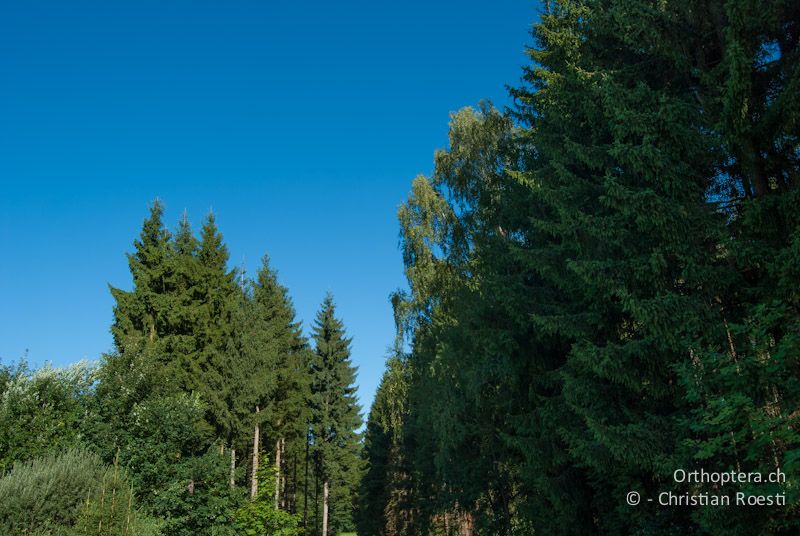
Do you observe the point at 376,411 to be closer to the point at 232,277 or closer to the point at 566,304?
the point at 232,277

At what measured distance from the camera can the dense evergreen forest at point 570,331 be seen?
23.9ft

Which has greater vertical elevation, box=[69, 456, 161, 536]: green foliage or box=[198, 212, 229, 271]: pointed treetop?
box=[198, 212, 229, 271]: pointed treetop

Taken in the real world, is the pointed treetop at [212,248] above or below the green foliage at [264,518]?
above

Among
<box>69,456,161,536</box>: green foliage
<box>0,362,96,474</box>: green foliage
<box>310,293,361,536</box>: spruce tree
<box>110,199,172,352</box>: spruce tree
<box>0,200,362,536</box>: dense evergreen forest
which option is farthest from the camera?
<box>310,293,361,536</box>: spruce tree

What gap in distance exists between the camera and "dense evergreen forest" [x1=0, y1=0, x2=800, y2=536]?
727 cm

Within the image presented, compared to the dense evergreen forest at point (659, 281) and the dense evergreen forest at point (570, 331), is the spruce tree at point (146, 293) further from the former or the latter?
the dense evergreen forest at point (659, 281)

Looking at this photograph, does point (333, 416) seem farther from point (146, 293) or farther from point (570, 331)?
point (570, 331)

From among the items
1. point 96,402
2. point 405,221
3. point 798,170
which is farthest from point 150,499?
point 798,170

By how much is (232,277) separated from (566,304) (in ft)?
71.6

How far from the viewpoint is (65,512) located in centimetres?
1402

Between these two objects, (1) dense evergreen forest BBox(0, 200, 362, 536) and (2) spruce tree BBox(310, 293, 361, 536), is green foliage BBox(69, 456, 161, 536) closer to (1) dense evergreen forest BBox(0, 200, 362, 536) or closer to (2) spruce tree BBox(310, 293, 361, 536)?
(1) dense evergreen forest BBox(0, 200, 362, 536)

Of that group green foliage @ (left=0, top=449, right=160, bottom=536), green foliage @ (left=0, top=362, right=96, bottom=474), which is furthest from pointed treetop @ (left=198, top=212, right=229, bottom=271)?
green foliage @ (left=0, top=449, right=160, bottom=536)

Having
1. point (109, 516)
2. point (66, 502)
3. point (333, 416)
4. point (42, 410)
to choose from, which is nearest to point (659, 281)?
point (109, 516)

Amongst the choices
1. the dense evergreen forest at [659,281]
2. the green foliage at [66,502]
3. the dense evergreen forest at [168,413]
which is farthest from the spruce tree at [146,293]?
the dense evergreen forest at [659,281]
